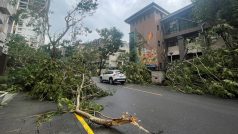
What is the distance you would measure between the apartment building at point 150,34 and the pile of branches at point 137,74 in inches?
360

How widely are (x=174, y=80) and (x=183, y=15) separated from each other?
53.8ft

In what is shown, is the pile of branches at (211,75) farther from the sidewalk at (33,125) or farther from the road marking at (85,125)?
the sidewalk at (33,125)

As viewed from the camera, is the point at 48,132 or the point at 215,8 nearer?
the point at 48,132

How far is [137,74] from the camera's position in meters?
21.3

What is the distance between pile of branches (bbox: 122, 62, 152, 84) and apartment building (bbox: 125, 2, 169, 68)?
9136mm

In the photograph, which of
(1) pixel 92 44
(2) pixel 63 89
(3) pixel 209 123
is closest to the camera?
(3) pixel 209 123

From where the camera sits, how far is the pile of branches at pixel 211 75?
10848 mm

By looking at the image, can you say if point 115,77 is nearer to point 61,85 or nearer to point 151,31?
point 61,85

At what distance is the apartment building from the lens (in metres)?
30.9

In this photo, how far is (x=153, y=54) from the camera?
3102 cm

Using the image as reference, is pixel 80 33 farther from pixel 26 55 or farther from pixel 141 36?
pixel 141 36

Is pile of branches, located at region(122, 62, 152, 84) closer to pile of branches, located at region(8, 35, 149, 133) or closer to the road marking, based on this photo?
pile of branches, located at region(8, 35, 149, 133)

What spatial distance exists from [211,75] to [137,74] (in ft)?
32.1

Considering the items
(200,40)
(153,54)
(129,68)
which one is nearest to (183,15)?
(153,54)
